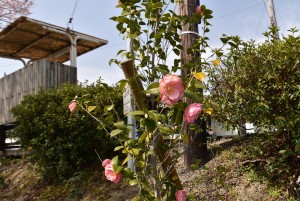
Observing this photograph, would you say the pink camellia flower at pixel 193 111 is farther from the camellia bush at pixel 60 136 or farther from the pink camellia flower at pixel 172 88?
the camellia bush at pixel 60 136

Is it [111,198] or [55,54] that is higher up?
[55,54]

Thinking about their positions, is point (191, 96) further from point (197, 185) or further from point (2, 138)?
point (2, 138)

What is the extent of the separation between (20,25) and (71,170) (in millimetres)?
5335

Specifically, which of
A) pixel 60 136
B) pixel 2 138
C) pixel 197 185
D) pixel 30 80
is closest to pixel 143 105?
pixel 197 185

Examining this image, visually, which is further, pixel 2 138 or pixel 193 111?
pixel 2 138

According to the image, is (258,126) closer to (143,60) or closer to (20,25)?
(143,60)

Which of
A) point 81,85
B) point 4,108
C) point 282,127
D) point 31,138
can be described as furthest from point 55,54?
point 282,127

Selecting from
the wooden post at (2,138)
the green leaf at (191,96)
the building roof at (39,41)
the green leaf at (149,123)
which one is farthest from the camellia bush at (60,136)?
the wooden post at (2,138)

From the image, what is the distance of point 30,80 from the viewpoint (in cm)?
1089

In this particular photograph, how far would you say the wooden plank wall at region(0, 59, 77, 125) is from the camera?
33.7ft

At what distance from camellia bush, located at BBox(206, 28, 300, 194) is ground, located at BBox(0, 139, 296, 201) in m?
0.41

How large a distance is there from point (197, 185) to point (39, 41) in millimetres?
8786

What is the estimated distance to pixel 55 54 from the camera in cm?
1303

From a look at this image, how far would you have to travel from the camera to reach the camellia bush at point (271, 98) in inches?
173
